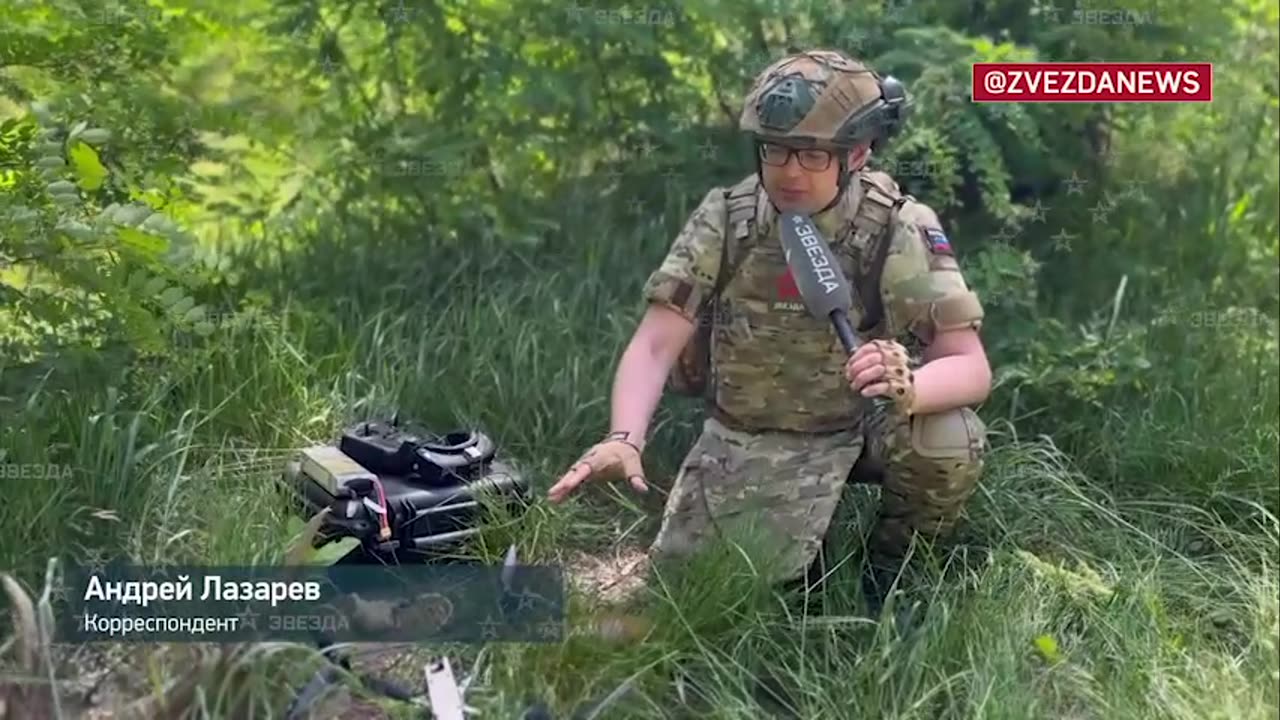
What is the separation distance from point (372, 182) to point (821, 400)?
1303 mm

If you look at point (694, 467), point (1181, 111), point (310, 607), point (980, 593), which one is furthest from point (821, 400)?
point (1181, 111)

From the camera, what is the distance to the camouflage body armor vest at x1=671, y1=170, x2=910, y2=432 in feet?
7.47

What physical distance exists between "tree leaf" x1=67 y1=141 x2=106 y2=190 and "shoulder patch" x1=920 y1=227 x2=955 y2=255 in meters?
1.32

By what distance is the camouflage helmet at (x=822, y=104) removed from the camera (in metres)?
2.13

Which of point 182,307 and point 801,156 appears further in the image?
point 182,307

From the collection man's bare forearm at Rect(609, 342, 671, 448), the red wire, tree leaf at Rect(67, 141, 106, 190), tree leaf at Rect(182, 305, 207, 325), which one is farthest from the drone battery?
tree leaf at Rect(67, 141, 106, 190)

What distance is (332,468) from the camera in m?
2.25

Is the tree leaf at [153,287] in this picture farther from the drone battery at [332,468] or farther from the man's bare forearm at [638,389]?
the man's bare forearm at [638,389]

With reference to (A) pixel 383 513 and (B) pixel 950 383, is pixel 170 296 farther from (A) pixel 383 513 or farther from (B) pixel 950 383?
(B) pixel 950 383

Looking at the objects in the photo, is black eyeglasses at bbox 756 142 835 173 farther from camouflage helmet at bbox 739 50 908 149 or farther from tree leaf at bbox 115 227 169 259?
tree leaf at bbox 115 227 169 259

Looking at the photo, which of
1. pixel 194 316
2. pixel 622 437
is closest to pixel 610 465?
pixel 622 437

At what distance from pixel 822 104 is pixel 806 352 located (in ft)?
1.39

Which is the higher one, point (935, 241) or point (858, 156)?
point (858, 156)

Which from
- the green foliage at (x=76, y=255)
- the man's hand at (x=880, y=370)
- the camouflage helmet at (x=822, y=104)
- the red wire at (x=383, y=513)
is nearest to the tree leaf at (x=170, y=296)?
the green foliage at (x=76, y=255)
